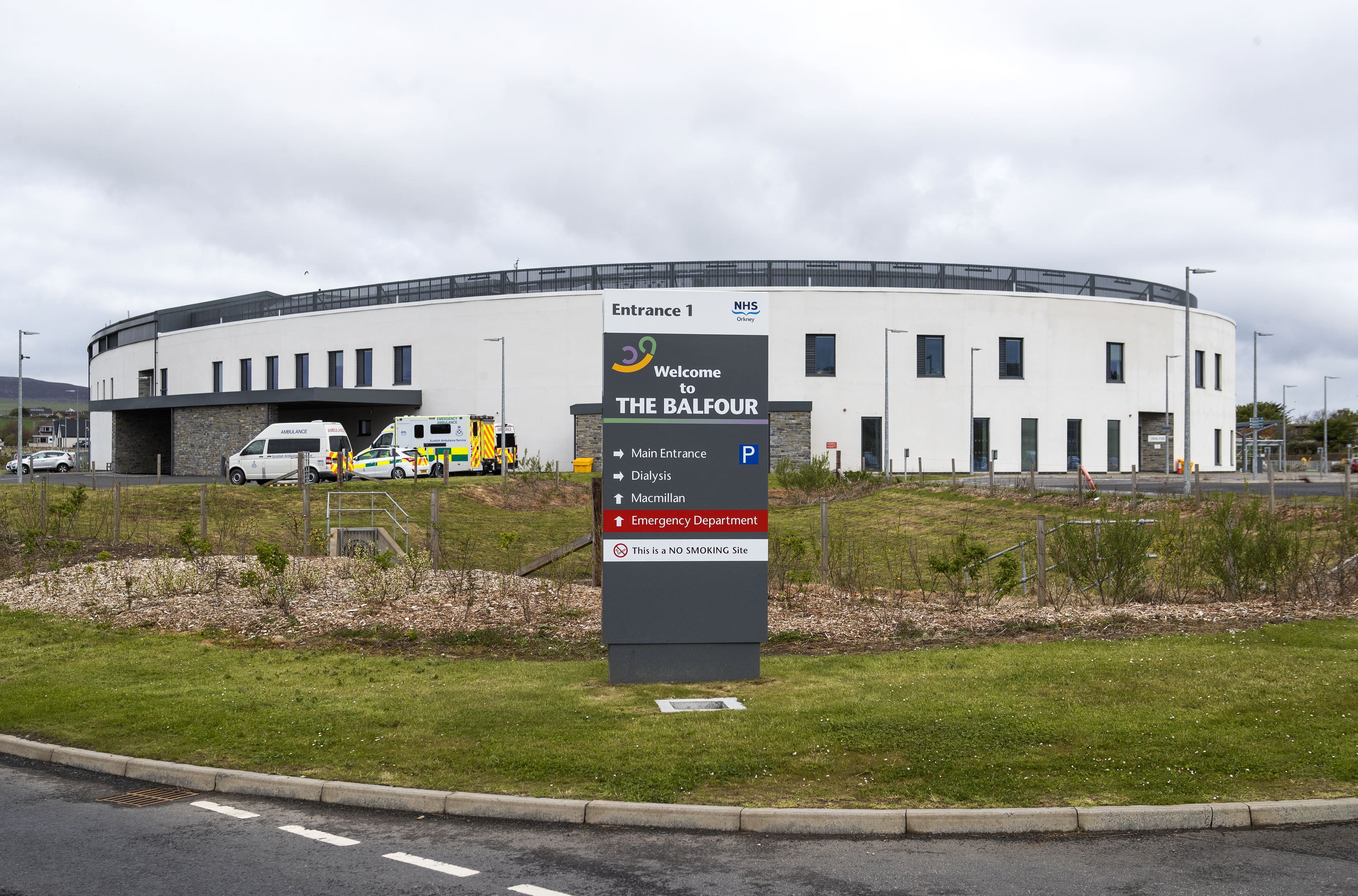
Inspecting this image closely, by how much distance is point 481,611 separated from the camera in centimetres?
A: 1330

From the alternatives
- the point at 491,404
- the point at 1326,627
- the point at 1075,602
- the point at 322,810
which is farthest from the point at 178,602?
the point at 491,404

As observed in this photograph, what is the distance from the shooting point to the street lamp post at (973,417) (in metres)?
56.4

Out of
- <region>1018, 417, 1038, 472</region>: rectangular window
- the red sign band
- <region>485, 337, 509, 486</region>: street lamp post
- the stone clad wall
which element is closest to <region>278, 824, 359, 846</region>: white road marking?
the red sign band

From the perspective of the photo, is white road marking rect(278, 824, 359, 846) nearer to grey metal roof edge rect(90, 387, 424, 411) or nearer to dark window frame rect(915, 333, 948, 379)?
grey metal roof edge rect(90, 387, 424, 411)

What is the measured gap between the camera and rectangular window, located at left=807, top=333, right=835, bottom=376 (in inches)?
2243

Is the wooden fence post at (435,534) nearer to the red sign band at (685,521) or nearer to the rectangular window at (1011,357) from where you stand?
the red sign band at (685,521)

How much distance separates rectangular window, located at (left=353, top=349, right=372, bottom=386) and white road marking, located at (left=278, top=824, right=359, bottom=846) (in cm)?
5981

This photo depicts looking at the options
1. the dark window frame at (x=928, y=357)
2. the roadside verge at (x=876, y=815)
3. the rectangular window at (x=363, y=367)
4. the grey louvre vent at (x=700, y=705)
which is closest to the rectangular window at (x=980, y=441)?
the dark window frame at (x=928, y=357)

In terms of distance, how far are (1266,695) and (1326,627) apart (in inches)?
140

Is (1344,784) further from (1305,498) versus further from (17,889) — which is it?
(1305,498)

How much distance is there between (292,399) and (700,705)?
169 feet

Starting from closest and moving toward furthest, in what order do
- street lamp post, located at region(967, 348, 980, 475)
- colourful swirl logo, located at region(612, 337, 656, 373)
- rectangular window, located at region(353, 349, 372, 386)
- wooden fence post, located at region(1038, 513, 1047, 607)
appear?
colourful swirl logo, located at region(612, 337, 656, 373) < wooden fence post, located at region(1038, 513, 1047, 607) < street lamp post, located at region(967, 348, 980, 475) < rectangular window, located at region(353, 349, 372, 386)

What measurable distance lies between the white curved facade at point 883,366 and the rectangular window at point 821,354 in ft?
1.10

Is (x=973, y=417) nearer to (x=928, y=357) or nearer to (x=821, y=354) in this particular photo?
(x=928, y=357)
